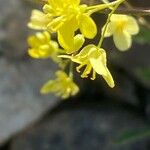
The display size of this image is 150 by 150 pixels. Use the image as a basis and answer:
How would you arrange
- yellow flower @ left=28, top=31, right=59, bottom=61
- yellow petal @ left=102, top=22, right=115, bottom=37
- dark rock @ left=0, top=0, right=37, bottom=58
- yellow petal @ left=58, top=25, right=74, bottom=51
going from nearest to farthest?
yellow petal @ left=58, top=25, right=74, bottom=51
yellow petal @ left=102, top=22, right=115, bottom=37
yellow flower @ left=28, top=31, right=59, bottom=61
dark rock @ left=0, top=0, right=37, bottom=58

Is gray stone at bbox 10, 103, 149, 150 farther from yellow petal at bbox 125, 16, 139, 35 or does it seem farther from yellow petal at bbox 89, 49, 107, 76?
yellow petal at bbox 89, 49, 107, 76

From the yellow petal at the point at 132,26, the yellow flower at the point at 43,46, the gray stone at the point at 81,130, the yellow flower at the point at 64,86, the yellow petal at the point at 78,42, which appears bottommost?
the gray stone at the point at 81,130

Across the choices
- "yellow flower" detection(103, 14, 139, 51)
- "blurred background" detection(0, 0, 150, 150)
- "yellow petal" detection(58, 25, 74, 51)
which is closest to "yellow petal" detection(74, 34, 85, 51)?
"yellow petal" detection(58, 25, 74, 51)

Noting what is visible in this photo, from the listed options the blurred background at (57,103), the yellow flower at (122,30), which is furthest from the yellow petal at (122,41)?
the blurred background at (57,103)

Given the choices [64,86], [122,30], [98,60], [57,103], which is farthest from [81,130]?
[98,60]

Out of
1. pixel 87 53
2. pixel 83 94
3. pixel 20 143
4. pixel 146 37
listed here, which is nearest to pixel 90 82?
pixel 83 94

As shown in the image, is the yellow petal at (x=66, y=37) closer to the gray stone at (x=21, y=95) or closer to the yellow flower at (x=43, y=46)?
the yellow flower at (x=43, y=46)

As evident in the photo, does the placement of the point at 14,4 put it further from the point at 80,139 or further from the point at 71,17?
the point at 71,17

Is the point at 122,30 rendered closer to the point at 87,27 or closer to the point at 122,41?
the point at 122,41
